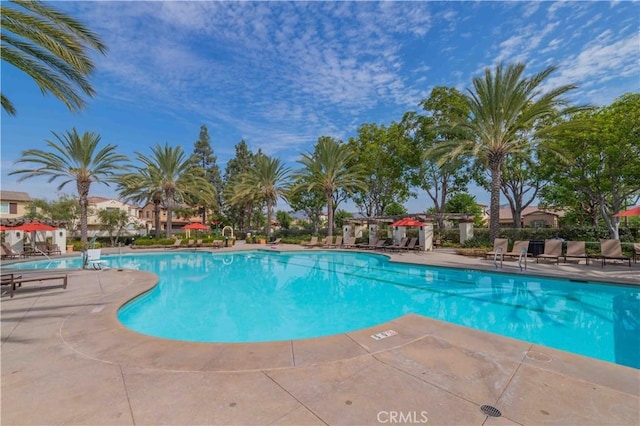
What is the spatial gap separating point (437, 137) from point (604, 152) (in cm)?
1137

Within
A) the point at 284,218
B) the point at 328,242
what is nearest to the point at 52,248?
the point at 328,242

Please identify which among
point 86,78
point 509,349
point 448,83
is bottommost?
point 509,349

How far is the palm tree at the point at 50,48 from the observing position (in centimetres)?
587

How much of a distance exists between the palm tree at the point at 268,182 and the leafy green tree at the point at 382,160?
313 inches

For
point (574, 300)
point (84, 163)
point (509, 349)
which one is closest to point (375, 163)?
point (574, 300)

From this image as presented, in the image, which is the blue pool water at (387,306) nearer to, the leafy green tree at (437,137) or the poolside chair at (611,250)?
the poolside chair at (611,250)

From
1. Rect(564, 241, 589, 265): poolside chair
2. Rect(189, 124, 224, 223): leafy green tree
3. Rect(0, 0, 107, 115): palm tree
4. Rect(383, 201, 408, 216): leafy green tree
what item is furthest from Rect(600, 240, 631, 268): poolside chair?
Rect(189, 124, 224, 223): leafy green tree

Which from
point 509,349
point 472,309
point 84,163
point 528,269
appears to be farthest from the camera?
point 84,163

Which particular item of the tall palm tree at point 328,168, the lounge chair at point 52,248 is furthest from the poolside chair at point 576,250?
the lounge chair at point 52,248

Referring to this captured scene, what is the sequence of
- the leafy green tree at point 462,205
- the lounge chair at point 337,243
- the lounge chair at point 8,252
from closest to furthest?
1. the lounge chair at point 8,252
2. the lounge chair at point 337,243
3. the leafy green tree at point 462,205

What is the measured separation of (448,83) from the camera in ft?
83.1

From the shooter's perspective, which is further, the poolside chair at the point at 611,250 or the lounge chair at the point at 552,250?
the lounge chair at the point at 552,250

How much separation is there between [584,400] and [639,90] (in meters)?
Answer: 21.7

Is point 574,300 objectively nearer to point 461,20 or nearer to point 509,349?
point 509,349
